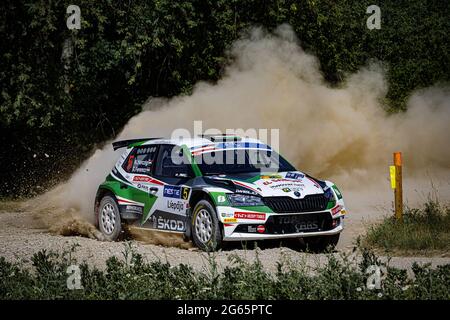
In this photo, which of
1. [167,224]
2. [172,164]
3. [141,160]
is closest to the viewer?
[167,224]

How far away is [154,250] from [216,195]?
139 cm

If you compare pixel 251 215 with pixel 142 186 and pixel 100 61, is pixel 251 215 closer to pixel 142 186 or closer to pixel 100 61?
pixel 142 186

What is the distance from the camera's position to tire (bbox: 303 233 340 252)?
1241 centimetres

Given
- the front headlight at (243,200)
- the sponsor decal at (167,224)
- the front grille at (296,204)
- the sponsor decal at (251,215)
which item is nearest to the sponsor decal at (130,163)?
the sponsor decal at (167,224)

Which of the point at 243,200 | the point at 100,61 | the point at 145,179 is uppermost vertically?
the point at 100,61

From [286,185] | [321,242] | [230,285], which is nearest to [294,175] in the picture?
[286,185]

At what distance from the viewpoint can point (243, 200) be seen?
11.7 metres

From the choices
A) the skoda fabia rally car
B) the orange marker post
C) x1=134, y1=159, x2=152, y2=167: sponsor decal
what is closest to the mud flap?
the skoda fabia rally car

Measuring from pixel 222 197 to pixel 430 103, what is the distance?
1608 cm

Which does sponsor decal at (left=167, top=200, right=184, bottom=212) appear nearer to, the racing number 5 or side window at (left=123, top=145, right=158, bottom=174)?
the racing number 5

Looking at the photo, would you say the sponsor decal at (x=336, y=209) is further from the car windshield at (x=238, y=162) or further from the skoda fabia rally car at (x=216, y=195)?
the car windshield at (x=238, y=162)

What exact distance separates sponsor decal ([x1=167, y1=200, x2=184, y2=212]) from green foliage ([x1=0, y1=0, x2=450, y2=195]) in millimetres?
11163

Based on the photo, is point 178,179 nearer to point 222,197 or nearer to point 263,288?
point 222,197

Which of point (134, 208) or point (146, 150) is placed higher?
point (146, 150)
